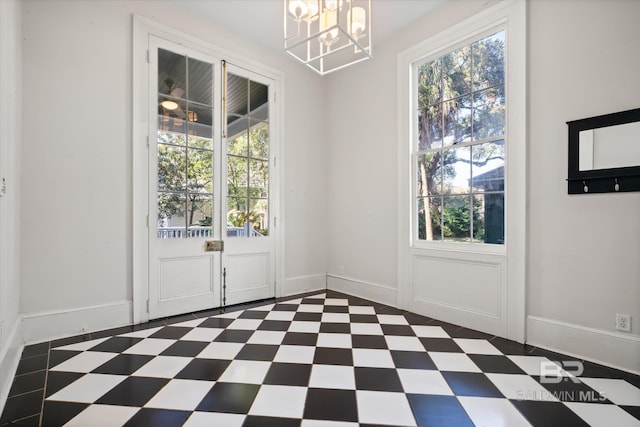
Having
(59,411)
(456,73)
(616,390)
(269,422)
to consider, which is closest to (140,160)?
(59,411)

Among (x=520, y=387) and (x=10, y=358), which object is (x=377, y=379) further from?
(x=10, y=358)

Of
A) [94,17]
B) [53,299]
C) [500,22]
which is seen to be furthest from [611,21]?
[53,299]

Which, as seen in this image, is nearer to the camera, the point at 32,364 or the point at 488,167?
the point at 32,364

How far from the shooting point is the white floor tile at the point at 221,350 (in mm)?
2316

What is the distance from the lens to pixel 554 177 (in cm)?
247

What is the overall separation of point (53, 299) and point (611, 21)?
4667mm

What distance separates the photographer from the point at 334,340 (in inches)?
104

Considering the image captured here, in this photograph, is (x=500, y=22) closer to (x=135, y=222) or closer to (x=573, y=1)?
(x=573, y=1)

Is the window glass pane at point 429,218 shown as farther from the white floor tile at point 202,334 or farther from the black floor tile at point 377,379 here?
the white floor tile at point 202,334

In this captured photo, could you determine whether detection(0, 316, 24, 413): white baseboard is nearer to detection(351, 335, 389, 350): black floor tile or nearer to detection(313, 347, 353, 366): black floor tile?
detection(313, 347, 353, 366): black floor tile

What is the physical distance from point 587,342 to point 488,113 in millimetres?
1987

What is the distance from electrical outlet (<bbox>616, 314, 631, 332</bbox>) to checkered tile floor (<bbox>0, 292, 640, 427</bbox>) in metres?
0.28

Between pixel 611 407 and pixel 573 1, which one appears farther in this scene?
pixel 573 1

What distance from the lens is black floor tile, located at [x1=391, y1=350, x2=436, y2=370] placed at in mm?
2180
